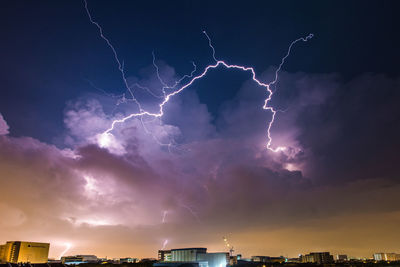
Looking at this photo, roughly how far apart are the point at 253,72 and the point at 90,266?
47310 millimetres

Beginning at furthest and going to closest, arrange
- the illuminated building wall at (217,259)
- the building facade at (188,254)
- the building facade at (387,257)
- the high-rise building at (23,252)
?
the building facade at (387,257)
the building facade at (188,254)
the illuminated building wall at (217,259)
the high-rise building at (23,252)

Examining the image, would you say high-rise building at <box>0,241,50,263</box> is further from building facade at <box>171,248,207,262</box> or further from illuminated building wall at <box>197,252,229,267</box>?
illuminated building wall at <box>197,252,229,267</box>

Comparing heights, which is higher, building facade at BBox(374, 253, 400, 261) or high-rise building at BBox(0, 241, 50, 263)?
high-rise building at BBox(0, 241, 50, 263)

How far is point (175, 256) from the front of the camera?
267 ft

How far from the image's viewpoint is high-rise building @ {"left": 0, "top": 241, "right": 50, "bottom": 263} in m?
54.8

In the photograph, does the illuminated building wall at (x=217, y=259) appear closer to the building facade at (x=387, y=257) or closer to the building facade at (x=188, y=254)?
the building facade at (x=188, y=254)

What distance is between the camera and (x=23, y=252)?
55500 millimetres

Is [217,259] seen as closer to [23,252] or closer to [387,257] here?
[23,252]

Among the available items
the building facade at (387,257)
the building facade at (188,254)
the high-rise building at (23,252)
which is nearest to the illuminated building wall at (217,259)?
the building facade at (188,254)

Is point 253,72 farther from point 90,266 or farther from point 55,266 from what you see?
point 90,266

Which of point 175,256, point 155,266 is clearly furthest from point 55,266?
point 175,256

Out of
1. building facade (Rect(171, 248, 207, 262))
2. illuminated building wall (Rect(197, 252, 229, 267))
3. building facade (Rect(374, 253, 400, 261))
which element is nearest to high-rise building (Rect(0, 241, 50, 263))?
building facade (Rect(171, 248, 207, 262))

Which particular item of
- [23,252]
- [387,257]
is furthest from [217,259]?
[387,257]

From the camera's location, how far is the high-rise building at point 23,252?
5478cm
